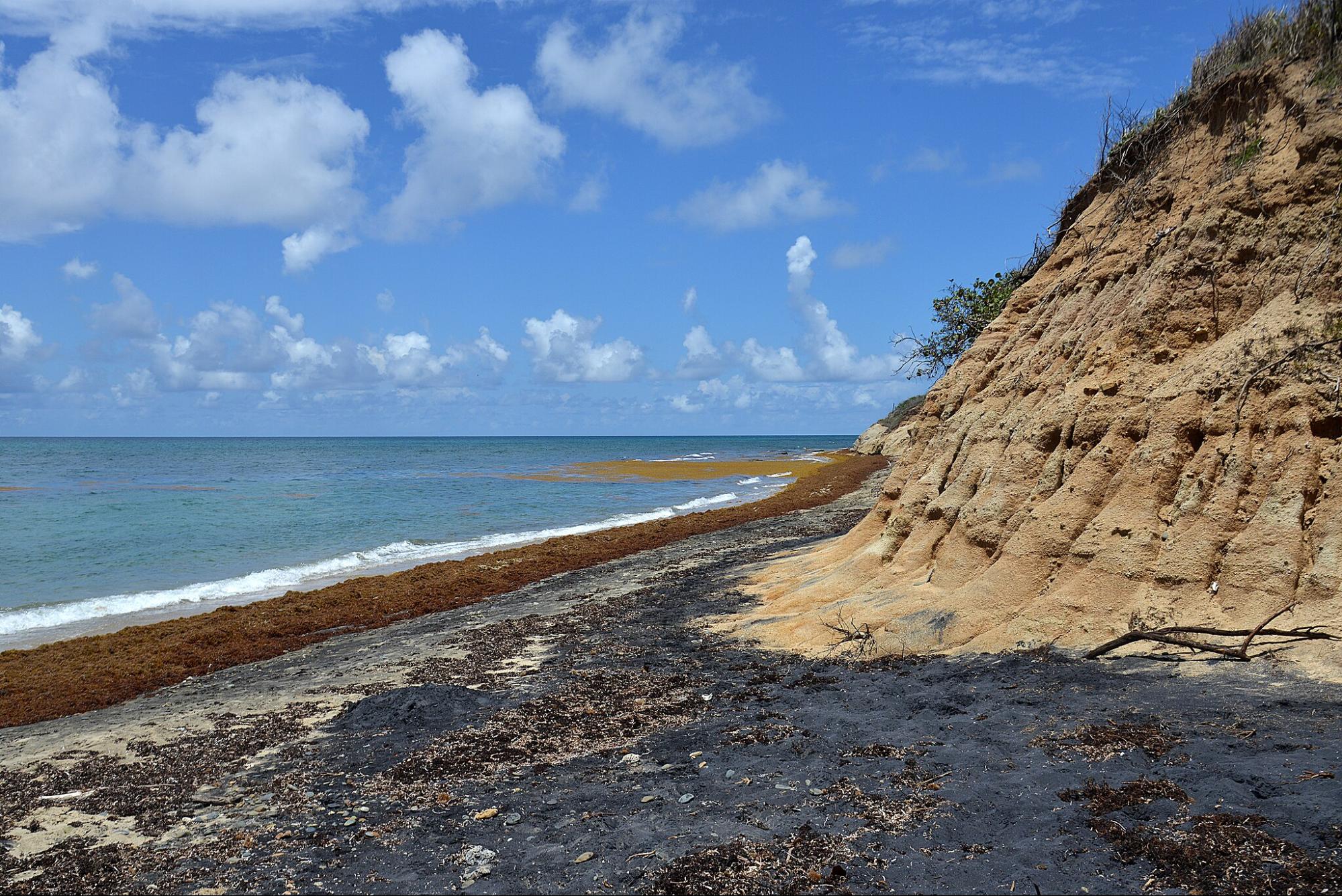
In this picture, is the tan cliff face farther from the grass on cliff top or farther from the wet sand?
the wet sand

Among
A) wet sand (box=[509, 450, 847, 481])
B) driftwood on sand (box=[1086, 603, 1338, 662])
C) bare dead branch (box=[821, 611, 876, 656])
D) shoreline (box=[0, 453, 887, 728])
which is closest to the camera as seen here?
driftwood on sand (box=[1086, 603, 1338, 662])

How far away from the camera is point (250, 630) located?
15109mm

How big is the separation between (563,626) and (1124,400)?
28.5 ft

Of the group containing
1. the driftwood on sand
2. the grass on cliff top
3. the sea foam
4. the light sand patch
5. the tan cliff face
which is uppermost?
the grass on cliff top

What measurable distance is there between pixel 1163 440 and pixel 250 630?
1483cm

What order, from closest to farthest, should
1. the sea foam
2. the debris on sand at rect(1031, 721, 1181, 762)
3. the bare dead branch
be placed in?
the debris on sand at rect(1031, 721, 1181, 762), the bare dead branch, the sea foam

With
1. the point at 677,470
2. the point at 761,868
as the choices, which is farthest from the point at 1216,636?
the point at 677,470

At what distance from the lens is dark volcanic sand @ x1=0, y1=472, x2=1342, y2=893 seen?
4.80 m

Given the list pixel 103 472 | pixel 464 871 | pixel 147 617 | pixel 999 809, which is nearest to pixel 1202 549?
pixel 999 809

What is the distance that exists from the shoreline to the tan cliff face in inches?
325

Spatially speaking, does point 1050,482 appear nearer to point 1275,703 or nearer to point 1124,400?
point 1124,400

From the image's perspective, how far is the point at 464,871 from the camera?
207 inches

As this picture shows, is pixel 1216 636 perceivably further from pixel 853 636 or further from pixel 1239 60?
pixel 1239 60

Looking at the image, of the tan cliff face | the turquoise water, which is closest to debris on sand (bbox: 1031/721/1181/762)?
the tan cliff face
